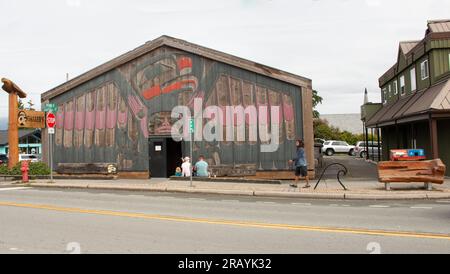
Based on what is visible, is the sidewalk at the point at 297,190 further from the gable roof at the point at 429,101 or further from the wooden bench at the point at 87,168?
the wooden bench at the point at 87,168

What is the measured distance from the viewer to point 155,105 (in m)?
22.8

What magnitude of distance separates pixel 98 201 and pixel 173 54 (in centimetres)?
1124

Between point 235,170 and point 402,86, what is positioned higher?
point 402,86

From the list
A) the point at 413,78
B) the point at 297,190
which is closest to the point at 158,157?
the point at 297,190

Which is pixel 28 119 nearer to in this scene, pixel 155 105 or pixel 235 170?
pixel 155 105

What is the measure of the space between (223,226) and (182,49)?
1533 cm

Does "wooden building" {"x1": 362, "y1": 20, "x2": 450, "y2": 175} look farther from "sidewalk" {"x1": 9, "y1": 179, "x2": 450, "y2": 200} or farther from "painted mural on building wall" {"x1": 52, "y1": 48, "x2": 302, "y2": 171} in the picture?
"painted mural on building wall" {"x1": 52, "y1": 48, "x2": 302, "y2": 171}

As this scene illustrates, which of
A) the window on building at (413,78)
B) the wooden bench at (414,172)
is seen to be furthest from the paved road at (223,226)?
the window on building at (413,78)

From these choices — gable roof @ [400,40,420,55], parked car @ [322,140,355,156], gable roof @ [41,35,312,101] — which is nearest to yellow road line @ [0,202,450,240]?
gable roof @ [41,35,312,101]

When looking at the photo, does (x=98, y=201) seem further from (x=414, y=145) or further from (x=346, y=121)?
(x=346, y=121)

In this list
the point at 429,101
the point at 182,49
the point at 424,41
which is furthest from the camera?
the point at 182,49

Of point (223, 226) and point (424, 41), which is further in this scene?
point (424, 41)
